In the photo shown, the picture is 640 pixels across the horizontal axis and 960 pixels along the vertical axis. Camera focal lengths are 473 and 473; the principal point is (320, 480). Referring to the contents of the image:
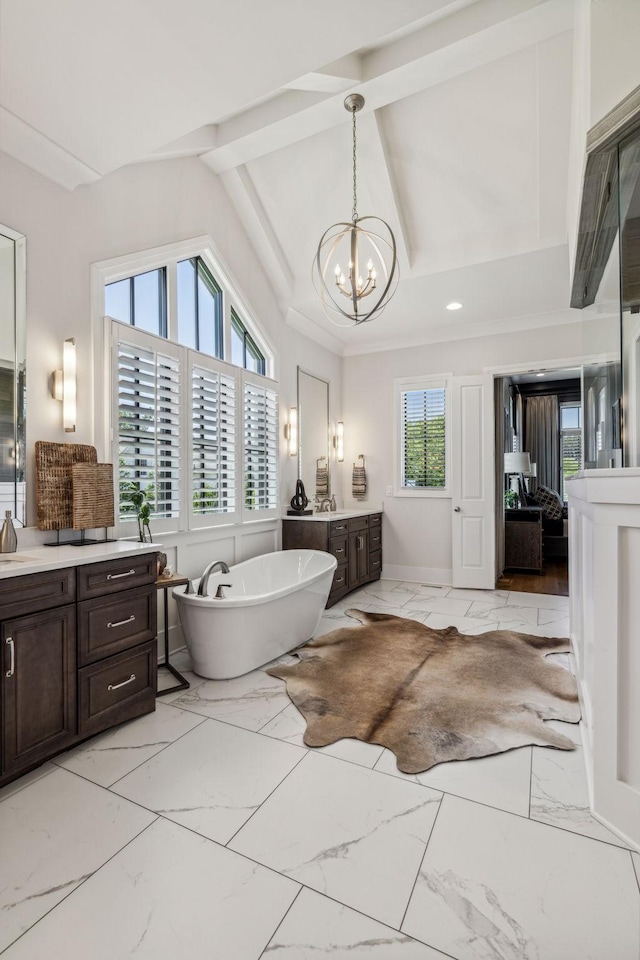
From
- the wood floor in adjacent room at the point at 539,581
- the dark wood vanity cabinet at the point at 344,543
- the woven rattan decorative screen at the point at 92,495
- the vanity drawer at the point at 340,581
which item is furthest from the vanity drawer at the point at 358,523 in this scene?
the woven rattan decorative screen at the point at 92,495

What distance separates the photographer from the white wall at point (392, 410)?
5.39 meters

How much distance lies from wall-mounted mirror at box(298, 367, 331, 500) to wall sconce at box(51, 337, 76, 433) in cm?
287

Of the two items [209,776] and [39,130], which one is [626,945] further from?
[39,130]

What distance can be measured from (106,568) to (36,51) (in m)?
2.26

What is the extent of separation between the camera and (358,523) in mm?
5363

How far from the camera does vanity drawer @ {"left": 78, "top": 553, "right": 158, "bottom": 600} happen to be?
2.25 metres

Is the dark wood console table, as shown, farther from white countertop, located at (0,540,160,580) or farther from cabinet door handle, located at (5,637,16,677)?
cabinet door handle, located at (5,637,16,677)

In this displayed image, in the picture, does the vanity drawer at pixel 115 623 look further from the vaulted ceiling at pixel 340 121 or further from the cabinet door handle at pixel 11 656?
the vaulted ceiling at pixel 340 121

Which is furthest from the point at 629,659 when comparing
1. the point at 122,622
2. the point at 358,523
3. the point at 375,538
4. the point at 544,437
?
the point at 544,437

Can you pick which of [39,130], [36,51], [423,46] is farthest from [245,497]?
[423,46]

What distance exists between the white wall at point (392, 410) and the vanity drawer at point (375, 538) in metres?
0.16

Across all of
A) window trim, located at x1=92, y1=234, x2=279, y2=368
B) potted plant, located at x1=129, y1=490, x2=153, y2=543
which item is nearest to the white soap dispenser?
potted plant, located at x1=129, y1=490, x2=153, y2=543

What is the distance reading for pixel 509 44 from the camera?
293cm

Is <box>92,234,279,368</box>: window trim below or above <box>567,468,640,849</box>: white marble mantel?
above
